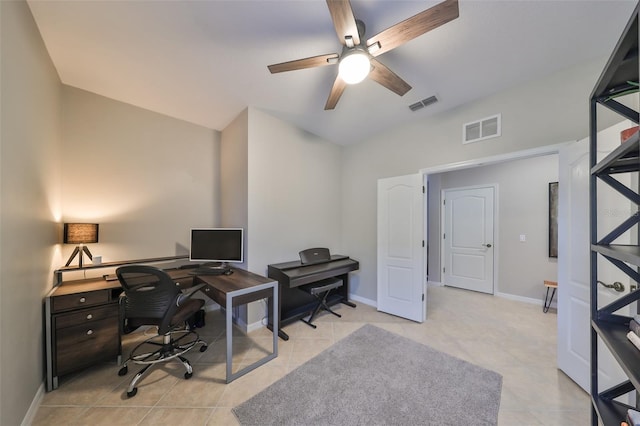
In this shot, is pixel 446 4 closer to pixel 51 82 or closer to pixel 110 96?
pixel 51 82

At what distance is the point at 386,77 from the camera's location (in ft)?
6.13

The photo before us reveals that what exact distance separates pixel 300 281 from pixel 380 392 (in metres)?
1.31

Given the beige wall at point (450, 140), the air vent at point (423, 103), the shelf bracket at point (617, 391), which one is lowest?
the shelf bracket at point (617, 391)

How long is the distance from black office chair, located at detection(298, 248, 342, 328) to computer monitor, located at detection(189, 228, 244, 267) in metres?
0.89

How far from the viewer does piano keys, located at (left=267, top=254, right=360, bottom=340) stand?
271 cm

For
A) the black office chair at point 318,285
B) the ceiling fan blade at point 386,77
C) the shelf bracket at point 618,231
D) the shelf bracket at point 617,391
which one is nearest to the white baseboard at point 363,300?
the black office chair at point 318,285

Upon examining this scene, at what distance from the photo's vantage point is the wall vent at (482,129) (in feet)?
8.14

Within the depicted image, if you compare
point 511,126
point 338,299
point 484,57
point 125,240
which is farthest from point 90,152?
point 511,126

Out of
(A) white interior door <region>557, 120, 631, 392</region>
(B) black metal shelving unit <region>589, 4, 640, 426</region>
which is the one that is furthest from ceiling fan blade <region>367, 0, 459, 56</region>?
(A) white interior door <region>557, 120, 631, 392</region>

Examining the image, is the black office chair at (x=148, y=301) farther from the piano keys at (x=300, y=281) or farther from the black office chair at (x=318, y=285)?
the black office chair at (x=318, y=285)

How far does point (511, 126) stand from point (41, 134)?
14.4 feet

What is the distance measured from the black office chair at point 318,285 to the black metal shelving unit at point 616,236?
2260 mm

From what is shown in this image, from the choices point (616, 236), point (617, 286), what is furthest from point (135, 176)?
point (617, 286)

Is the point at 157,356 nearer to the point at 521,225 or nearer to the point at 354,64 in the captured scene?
the point at 354,64
